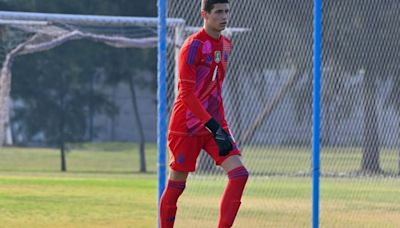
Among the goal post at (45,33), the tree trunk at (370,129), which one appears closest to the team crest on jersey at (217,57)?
the tree trunk at (370,129)

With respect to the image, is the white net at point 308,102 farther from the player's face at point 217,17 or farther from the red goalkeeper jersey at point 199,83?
the player's face at point 217,17

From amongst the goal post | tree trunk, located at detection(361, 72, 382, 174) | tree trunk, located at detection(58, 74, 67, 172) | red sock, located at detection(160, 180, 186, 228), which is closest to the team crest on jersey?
red sock, located at detection(160, 180, 186, 228)

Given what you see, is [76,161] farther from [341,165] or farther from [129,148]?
[341,165]

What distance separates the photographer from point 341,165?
18875 mm

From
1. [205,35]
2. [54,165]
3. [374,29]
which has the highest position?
[205,35]

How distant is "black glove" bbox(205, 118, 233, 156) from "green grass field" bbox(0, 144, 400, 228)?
3327 millimetres

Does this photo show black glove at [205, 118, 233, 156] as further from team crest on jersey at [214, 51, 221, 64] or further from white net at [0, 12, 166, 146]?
white net at [0, 12, 166, 146]

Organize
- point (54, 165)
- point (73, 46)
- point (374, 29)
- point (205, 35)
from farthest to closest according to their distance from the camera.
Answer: point (54, 165) < point (73, 46) < point (374, 29) < point (205, 35)

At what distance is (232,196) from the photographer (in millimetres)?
8094

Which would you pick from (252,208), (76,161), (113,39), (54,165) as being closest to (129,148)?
(76,161)

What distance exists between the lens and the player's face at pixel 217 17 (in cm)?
811

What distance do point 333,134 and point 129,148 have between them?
19.6 meters

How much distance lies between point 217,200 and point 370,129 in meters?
2.76

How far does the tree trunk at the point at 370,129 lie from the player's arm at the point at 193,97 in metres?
6.58
